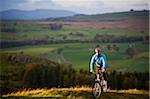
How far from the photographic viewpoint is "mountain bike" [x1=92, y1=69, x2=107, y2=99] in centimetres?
617

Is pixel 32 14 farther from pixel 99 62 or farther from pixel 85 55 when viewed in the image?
pixel 99 62

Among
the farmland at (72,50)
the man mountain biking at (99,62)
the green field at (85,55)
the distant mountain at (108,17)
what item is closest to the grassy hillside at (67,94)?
the farmland at (72,50)

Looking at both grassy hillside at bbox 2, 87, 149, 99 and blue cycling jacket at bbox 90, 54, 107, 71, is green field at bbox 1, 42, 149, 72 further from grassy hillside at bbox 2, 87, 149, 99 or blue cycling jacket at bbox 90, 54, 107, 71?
grassy hillside at bbox 2, 87, 149, 99

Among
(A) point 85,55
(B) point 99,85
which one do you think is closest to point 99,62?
(A) point 85,55

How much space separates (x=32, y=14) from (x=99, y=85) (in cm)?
147

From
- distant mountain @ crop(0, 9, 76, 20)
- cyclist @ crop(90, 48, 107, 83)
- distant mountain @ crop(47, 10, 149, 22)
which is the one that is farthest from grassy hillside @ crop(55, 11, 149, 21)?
cyclist @ crop(90, 48, 107, 83)

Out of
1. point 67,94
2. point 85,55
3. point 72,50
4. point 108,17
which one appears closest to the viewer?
point 67,94

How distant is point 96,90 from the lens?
6.18 metres

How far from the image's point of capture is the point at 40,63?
626 centimetres

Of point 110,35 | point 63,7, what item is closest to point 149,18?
point 110,35

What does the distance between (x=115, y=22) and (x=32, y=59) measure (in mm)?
1423

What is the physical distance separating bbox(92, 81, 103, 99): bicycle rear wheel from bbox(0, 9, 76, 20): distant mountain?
1155mm

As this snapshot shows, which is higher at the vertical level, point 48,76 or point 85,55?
point 85,55

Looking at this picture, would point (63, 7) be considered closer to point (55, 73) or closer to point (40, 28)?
point (40, 28)
